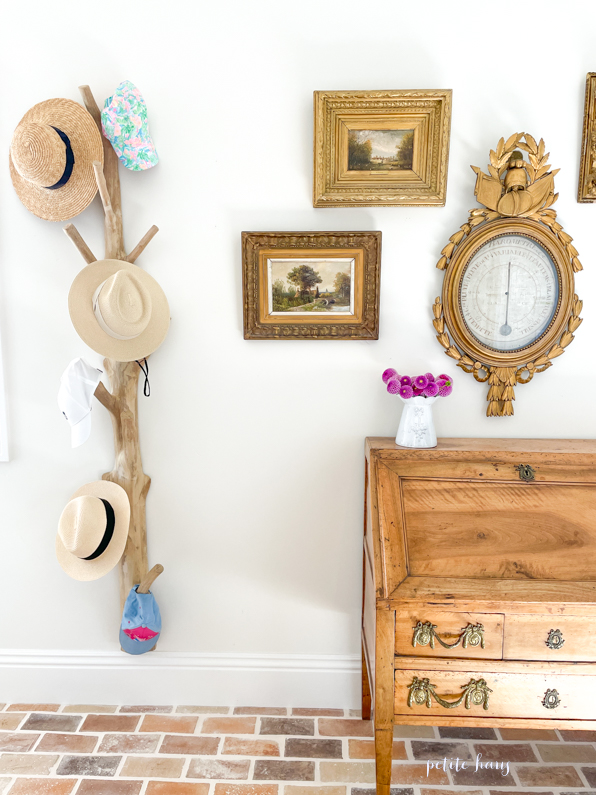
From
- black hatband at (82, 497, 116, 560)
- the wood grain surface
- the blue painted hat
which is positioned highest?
the wood grain surface

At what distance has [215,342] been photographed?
6.74 feet

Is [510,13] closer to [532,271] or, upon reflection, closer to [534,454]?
[532,271]

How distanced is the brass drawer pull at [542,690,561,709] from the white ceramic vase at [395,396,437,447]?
81 cm

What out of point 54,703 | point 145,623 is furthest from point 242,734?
point 54,703

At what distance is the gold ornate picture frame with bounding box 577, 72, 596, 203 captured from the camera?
1845mm

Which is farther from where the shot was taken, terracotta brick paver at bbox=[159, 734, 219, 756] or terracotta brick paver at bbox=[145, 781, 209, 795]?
terracotta brick paver at bbox=[159, 734, 219, 756]

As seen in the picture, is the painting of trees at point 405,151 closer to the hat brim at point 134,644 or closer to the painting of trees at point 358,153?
the painting of trees at point 358,153

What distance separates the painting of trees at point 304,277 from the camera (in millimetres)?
1966

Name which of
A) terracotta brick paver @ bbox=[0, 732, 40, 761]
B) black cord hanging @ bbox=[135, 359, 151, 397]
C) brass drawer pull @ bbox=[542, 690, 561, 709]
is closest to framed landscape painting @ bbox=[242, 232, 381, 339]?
black cord hanging @ bbox=[135, 359, 151, 397]

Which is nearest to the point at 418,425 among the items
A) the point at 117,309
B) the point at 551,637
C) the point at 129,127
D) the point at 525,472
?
the point at 525,472

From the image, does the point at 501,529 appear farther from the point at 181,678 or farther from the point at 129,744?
the point at 129,744

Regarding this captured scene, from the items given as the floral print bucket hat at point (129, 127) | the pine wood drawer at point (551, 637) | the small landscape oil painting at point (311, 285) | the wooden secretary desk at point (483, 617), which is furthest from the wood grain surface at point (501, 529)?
the floral print bucket hat at point (129, 127)

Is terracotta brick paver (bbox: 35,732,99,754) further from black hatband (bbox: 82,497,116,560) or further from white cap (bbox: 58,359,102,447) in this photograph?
white cap (bbox: 58,359,102,447)

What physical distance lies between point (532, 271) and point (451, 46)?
84 centimetres
